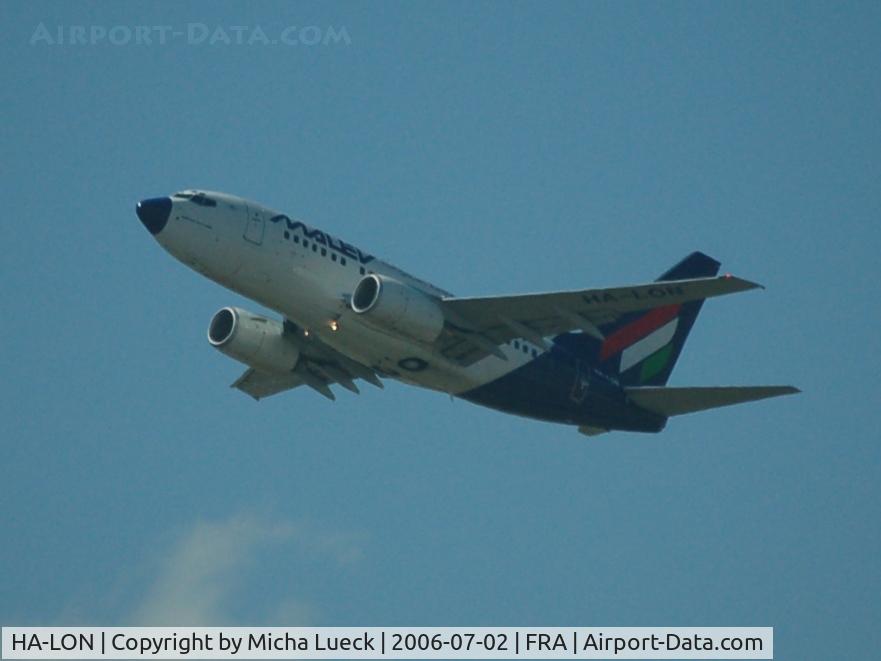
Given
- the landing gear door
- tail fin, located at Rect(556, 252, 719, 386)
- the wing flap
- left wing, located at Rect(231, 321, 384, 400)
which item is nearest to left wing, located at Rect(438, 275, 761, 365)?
tail fin, located at Rect(556, 252, 719, 386)

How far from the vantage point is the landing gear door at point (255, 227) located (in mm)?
44625

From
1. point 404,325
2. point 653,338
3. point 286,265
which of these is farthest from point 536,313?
point 653,338

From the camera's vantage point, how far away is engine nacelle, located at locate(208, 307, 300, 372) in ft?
160

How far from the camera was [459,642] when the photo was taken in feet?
122

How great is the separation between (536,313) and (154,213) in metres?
10.8

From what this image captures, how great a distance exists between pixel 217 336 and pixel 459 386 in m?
7.51

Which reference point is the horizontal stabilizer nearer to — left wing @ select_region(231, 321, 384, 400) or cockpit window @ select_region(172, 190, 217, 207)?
left wing @ select_region(231, 321, 384, 400)

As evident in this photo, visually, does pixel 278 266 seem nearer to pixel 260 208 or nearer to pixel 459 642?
pixel 260 208

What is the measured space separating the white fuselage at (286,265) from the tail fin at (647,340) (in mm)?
6992

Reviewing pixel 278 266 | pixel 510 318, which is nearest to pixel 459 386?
pixel 510 318

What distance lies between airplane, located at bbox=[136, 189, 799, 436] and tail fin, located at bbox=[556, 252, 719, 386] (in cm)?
15

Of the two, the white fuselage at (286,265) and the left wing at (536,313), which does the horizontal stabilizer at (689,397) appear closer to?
the left wing at (536,313)

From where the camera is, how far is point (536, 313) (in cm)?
4531

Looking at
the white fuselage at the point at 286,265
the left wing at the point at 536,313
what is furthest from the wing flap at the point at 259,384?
the left wing at the point at 536,313
